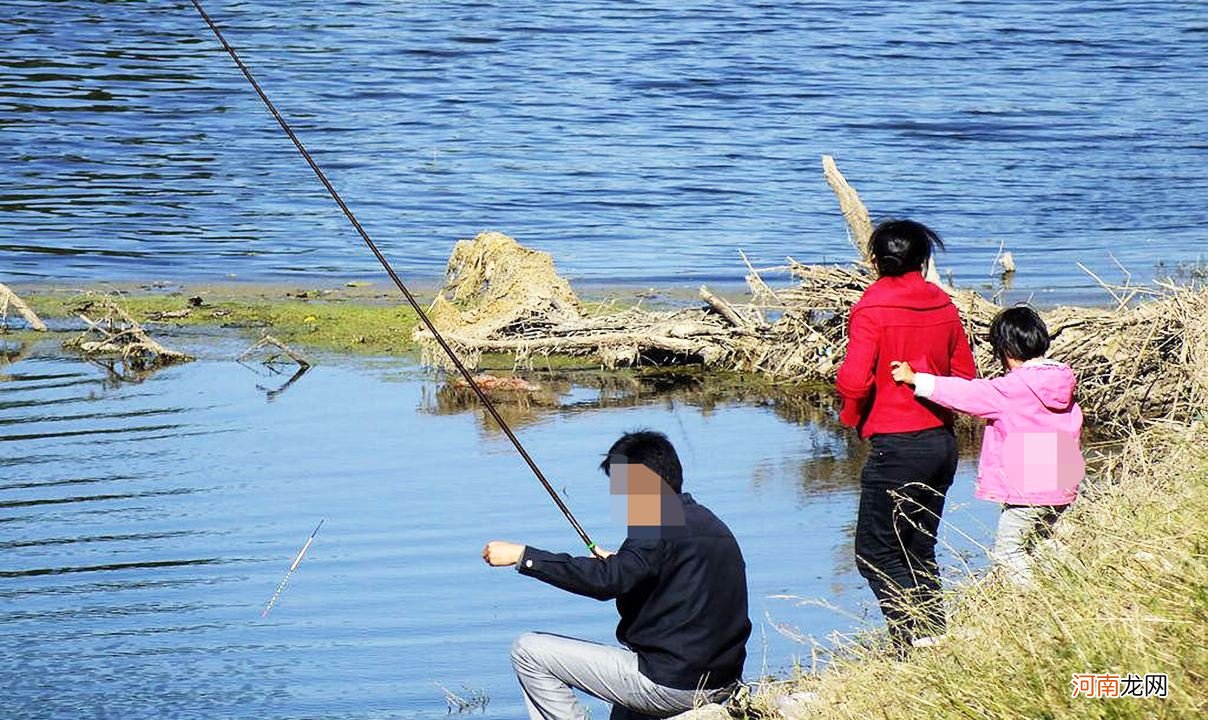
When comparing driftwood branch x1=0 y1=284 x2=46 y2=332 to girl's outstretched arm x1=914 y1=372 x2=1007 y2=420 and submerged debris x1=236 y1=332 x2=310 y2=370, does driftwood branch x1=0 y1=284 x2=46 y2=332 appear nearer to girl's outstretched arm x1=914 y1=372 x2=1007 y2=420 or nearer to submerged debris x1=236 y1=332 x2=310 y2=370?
submerged debris x1=236 y1=332 x2=310 y2=370

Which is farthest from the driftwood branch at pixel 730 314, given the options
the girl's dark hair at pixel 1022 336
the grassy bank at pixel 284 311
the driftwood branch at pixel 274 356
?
the girl's dark hair at pixel 1022 336

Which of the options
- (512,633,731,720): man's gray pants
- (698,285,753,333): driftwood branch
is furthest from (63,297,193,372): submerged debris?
(512,633,731,720): man's gray pants

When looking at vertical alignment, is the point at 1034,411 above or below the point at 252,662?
above

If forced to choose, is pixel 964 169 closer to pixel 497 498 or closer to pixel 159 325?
pixel 159 325

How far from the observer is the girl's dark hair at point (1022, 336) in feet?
20.4

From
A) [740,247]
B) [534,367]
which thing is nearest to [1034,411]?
[534,367]

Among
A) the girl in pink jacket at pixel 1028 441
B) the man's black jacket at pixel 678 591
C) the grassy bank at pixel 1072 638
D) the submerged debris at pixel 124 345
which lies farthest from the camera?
the submerged debris at pixel 124 345

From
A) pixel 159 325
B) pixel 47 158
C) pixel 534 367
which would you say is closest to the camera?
pixel 534 367

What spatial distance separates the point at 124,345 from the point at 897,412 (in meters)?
7.54

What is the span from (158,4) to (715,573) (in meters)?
34.5

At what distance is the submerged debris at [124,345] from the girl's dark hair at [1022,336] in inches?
284

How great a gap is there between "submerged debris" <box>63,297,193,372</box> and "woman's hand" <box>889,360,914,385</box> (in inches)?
287

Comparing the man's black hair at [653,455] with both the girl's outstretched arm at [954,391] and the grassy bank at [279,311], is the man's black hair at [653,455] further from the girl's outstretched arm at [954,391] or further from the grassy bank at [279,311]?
the grassy bank at [279,311]

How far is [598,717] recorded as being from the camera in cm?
612
